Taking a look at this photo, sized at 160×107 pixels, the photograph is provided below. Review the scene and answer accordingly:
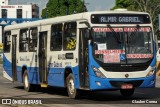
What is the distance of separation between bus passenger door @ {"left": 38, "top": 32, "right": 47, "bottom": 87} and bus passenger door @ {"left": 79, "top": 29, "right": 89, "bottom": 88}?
3.65 meters

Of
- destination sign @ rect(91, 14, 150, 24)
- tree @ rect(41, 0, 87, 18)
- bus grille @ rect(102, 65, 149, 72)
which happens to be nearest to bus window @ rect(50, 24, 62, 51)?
destination sign @ rect(91, 14, 150, 24)

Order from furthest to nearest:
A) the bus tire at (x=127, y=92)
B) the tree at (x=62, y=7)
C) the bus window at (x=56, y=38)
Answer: the tree at (x=62, y=7) → the bus window at (x=56, y=38) → the bus tire at (x=127, y=92)

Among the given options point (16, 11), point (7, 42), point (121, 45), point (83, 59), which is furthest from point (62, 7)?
point (121, 45)

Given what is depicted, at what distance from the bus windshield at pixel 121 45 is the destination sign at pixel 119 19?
0.79ft

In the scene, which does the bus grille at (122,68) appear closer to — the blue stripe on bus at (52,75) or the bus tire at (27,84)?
the blue stripe on bus at (52,75)

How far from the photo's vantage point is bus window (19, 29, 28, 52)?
23841mm

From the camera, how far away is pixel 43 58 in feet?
71.0

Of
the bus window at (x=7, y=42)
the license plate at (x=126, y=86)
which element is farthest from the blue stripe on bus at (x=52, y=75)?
the license plate at (x=126, y=86)

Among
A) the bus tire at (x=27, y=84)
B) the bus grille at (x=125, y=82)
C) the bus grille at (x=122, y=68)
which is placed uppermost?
the bus grille at (x=122, y=68)

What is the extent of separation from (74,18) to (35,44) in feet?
13.7

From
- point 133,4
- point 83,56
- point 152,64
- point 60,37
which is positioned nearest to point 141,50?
point 152,64

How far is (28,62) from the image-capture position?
23.5 m

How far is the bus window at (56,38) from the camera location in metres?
19.9

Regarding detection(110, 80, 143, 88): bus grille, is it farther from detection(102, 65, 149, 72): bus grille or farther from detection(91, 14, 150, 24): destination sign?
detection(91, 14, 150, 24): destination sign
